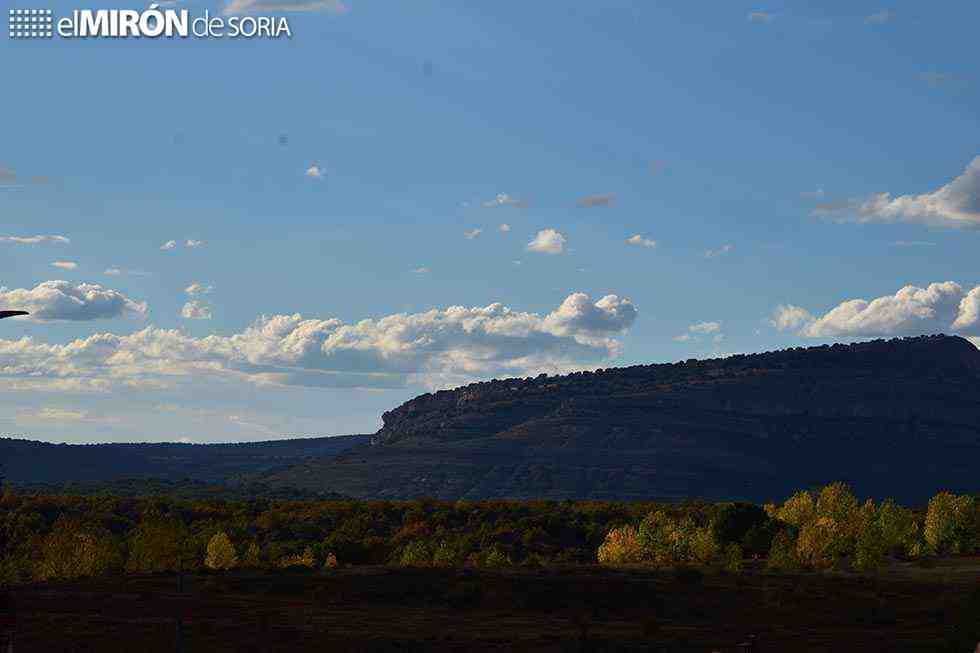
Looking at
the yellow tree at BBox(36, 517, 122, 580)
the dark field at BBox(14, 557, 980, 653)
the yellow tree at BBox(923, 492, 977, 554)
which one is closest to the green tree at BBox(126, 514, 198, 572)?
the yellow tree at BBox(36, 517, 122, 580)

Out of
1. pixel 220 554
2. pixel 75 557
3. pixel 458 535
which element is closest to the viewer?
pixel 75 557

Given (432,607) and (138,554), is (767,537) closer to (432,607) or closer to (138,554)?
(432,607)

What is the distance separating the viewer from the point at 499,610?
227ft

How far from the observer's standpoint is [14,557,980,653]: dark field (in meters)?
57.9

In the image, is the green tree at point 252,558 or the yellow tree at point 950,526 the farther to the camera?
the yellow tree at point 950,526

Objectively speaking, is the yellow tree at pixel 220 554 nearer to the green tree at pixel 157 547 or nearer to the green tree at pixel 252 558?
the green tree at pixel 252 558

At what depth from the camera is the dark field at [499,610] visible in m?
57.9

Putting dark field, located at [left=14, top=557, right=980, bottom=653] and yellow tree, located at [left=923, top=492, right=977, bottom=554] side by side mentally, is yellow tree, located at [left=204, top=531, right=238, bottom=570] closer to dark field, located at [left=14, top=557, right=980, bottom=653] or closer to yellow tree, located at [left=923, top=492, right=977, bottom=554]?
dark field, located at [left=14, top=557, right=980, bottom=653]

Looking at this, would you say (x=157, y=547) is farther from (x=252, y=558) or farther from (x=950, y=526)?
(x=950, y=526)

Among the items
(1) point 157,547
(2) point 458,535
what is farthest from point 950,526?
(1) point 157,547

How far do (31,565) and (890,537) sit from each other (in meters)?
62.1

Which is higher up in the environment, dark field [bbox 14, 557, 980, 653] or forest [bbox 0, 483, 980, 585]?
forest [bbox 0, 483, 980, 585]

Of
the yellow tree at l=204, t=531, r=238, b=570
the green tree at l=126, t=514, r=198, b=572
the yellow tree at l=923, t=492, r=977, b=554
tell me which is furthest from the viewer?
the yellow tree at l=923, t=492, r=977, b=554

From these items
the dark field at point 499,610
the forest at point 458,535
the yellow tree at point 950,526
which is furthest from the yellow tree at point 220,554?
the yellow tree at point 950,526
